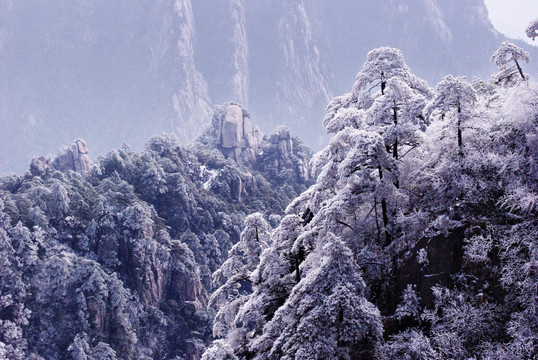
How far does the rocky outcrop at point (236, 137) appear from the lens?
7838 centimetres

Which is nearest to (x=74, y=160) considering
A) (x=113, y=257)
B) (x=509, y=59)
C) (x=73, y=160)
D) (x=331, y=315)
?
(x=73, y=160)

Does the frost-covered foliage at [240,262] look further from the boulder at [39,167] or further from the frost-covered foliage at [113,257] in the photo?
the boulder at [39,167]

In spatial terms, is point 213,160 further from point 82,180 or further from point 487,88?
point 487,88

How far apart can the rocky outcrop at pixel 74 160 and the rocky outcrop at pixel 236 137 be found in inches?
998

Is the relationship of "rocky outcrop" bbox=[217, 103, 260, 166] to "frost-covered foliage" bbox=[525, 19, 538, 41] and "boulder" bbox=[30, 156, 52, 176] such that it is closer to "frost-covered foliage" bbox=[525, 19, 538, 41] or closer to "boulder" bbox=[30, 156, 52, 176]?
"boulder" bbox=[30, 156, 52, 176]

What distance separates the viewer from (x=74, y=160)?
61.5 metres

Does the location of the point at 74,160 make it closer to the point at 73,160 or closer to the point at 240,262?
the point at 73,160

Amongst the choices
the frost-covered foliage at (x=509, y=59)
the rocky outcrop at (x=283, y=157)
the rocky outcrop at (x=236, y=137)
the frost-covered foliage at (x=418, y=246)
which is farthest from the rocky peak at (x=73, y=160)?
the frost-covered foliage at (x=509, y=59)

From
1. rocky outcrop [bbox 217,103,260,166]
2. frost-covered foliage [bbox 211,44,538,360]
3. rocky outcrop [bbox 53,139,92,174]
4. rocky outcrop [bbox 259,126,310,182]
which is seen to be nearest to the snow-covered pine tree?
frost-covered foliage [bbox 211,44,538,360]

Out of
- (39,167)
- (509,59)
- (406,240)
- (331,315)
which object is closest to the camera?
(331,315)

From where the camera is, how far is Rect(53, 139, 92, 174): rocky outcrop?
199 feet

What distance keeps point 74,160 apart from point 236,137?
2892 cm

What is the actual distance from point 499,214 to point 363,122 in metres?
5.73

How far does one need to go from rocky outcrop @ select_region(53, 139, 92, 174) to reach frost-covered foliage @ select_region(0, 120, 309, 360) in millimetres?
4448
